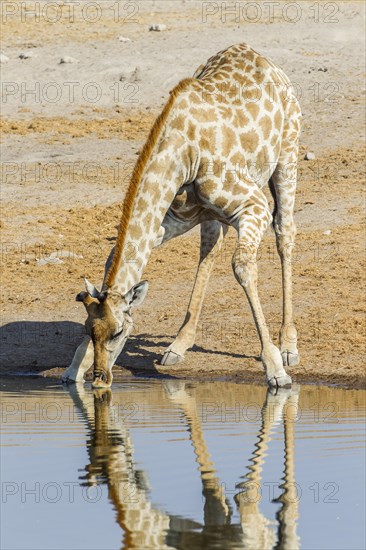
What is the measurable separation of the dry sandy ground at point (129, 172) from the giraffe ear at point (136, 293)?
1.67 meters

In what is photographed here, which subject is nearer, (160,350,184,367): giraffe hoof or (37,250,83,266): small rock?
(160,350,184,367): giraffe hoof

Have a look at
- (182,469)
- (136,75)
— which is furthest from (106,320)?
(136,75)

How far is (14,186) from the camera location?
799 inches

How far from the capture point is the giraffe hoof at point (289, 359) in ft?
42.0

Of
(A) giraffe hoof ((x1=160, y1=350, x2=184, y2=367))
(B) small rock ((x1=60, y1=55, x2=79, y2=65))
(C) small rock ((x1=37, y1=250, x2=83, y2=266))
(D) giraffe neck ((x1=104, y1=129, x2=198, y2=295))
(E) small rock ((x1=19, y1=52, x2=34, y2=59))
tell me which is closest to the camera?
(D) giraffe neck ((x1=104, y1=129, x2=198, y2=295))

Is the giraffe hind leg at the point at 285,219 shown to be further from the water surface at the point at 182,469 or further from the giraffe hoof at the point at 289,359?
the water surface at the point at 182,469

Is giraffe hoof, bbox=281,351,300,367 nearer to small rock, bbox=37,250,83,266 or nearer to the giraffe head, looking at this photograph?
the giraffe head

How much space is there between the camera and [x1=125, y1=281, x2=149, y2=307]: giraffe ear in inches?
443

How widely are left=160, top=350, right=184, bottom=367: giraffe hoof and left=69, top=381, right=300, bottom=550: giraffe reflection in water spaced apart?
2164mm

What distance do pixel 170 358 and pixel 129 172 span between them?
8.10 meters

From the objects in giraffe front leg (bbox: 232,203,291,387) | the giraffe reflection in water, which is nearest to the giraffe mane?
giraffe front leg (bbox: 232,203,291,387)

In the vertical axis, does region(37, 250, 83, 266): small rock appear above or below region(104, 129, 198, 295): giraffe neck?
below

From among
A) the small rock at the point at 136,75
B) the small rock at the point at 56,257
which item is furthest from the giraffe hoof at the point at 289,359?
the small rock at the point at 136,75

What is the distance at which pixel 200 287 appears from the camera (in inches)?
529
